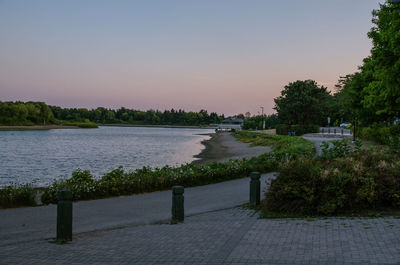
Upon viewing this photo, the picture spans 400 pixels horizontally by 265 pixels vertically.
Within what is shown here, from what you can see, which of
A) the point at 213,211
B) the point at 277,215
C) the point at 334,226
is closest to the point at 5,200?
the point at 213,211

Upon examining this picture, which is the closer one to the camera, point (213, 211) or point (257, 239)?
point (257, 239)

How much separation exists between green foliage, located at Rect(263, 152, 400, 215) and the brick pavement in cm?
66

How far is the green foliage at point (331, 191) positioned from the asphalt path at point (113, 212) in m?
0.78

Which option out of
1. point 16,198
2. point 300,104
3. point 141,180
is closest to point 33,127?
point 300,104

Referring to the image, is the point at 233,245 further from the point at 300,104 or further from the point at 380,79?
the point at 300,104

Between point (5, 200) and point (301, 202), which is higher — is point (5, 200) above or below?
below

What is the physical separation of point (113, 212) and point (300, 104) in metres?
74.8

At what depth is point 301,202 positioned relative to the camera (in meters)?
8.34

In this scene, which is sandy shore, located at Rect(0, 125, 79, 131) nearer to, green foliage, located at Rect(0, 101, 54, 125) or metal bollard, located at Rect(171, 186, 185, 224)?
green foliage, located at Rect(0, 101, 54, 125)

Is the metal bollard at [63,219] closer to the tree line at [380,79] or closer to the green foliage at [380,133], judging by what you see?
the tree line at [380,79]

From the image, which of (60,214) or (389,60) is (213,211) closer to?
(60,214)

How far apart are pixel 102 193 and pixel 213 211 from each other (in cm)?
431

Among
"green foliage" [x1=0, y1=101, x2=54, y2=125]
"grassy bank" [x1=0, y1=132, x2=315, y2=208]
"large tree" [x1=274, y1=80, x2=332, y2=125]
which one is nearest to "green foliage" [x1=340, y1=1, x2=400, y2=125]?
"grassy bank" [x1=0, y1=132, x2=315, y2=208]

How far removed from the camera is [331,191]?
8273 millimetres
